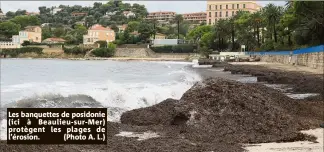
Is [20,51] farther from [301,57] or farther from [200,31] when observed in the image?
[301,57]

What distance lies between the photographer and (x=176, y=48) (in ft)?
386

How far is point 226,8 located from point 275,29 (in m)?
99.7

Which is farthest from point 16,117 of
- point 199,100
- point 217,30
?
point 217,30

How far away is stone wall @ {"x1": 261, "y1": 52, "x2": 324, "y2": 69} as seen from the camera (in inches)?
1588

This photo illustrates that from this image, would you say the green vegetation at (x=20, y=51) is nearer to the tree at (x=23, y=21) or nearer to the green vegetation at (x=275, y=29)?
the tree at (x=23, y=21)

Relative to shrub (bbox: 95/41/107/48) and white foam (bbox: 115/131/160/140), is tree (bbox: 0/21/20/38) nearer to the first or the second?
shrub (bbox: 95/41/107/48)

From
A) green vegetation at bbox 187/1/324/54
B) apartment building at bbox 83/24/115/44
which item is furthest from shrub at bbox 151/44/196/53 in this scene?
apartment building at bbox 83/24/115/44

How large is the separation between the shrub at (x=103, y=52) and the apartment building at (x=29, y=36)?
22.5 meters

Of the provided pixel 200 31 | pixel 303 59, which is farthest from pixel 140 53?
pixel 303 59

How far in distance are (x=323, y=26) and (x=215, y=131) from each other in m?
39.7

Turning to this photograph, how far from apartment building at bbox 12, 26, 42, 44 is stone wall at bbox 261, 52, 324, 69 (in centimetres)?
8432

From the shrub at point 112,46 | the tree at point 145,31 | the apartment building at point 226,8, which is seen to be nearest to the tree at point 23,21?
the shrub at point 112,46

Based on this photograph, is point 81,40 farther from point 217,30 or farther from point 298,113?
point 298,113

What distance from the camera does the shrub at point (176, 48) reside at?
116 m
